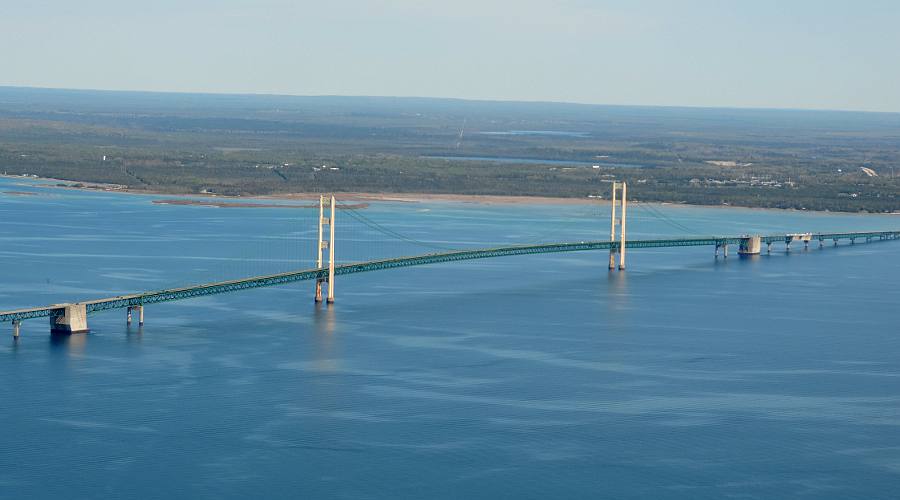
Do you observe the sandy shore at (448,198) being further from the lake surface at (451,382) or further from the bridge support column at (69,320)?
the bridge support column at (69,320)

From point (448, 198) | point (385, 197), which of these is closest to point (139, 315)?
point (385, 197)

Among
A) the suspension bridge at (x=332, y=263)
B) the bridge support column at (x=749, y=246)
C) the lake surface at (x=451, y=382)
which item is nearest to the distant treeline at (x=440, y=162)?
the suspension bridge at (x=332, y=263)

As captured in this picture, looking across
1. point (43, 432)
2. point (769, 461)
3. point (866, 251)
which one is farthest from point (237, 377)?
point (866, 251)

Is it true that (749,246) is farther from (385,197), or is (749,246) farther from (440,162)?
(440,162)

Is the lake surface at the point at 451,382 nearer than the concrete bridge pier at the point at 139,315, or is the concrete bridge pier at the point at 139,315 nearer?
the lake surface at the point at 451,382

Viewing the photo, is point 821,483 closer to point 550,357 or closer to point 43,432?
point 550,357

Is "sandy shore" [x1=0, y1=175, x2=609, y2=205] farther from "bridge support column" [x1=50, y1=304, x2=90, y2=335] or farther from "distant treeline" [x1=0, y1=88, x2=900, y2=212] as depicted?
"bridge support column" [x1=50, y1=304, x2=90, y2=335]
